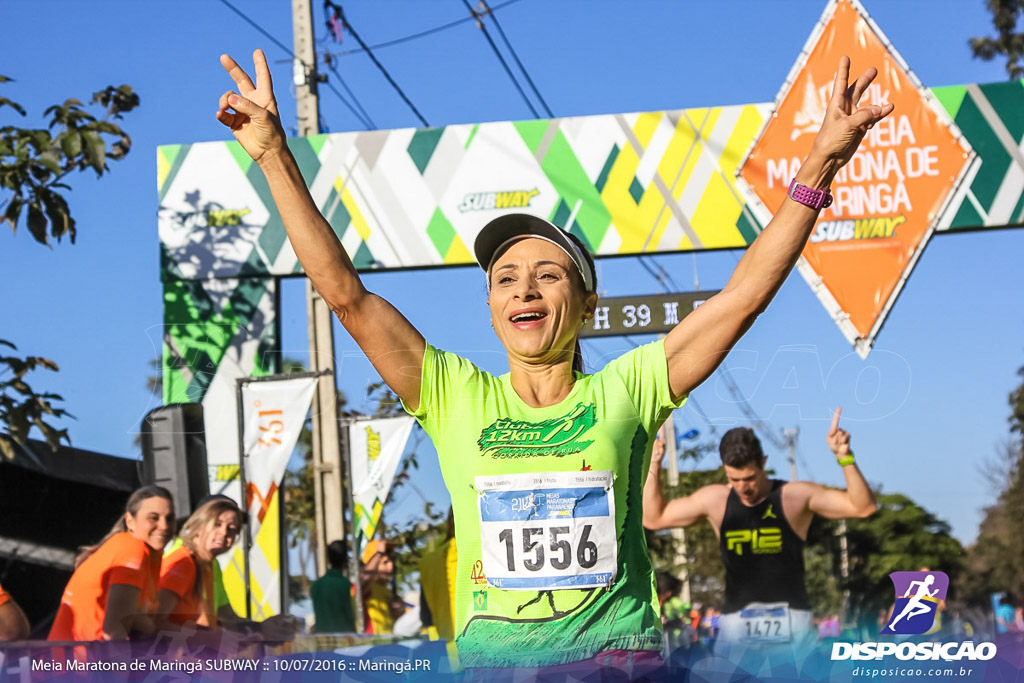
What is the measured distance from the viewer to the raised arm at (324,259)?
2.12m

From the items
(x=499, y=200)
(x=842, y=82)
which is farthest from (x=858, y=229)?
(x=842, y=82)

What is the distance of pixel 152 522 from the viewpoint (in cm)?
389

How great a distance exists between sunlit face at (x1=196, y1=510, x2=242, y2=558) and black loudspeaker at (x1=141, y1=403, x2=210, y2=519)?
178 millimetres

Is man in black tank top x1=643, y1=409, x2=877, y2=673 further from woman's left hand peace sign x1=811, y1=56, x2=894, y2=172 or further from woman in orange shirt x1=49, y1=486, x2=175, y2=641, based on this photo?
woman's left hand peace sign x1=811, y1=56, x2=894, y2=172

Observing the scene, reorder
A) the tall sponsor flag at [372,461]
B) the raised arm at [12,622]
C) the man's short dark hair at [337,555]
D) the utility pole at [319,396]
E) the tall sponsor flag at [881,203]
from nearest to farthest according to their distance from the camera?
the raised arm at [12,622] → the tall sponsor flag at [372,461] → the man's short dark hair at [337,555] → the utility pole at [319,396] → the tall sponsor flag at [881,203]

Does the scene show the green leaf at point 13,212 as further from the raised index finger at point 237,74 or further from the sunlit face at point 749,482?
the sunlit face at point 749,482

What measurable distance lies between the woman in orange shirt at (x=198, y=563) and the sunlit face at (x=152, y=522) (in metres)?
0.12

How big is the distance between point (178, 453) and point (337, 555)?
199 centimetres

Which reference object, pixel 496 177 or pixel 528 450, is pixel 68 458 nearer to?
pixel 528 450

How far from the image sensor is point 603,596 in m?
1.98

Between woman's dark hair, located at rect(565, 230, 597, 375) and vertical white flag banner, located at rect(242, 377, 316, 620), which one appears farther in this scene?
vertical white flag banner, located at rect(242, 377, 316, 620)

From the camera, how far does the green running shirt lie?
76.7 inches

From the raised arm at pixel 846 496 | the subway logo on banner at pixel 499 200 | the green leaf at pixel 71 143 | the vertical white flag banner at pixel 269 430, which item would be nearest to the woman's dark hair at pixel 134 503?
the vertical white flag banner at pixel 269 430

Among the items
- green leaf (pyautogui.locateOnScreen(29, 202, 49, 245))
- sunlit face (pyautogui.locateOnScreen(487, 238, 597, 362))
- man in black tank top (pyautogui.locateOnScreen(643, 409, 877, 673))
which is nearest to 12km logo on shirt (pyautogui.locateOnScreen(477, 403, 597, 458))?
sunlit face (pyautogui.locateOnScreen(487, 238, 597, 362))
